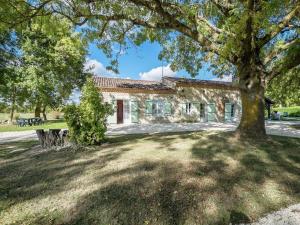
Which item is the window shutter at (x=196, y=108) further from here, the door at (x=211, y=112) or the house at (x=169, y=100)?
the door at (x=211, y=112)

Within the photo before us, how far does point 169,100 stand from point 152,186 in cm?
1857

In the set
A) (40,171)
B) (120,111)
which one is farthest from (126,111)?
(40,171)

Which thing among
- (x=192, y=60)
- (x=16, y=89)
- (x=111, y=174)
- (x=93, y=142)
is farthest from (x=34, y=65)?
(x=111, y=174)

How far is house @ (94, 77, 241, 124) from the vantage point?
21.2m

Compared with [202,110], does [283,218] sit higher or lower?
lower

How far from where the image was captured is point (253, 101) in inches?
318

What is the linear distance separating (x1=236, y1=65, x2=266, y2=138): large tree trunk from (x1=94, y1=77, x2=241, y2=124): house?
44.8ft

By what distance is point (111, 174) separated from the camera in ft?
16.7

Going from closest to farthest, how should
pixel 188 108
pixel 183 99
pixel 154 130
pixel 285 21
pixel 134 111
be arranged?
pixel 285 21 → pixel 154 130 → pixel 134 111 → pixel 183 99 → pixel 188 108

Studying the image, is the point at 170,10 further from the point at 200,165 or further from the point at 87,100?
the point at 200,165

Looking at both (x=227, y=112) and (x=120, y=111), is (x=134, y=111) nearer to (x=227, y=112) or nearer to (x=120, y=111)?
(x=120, y=111)

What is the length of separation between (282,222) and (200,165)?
2.24 meters

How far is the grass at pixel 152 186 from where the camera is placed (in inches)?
141

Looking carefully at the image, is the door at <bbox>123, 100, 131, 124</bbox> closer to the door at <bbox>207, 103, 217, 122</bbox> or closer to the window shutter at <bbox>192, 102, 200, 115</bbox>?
the window shutter at <bbox>192, 102, 200, 115</bbox>
